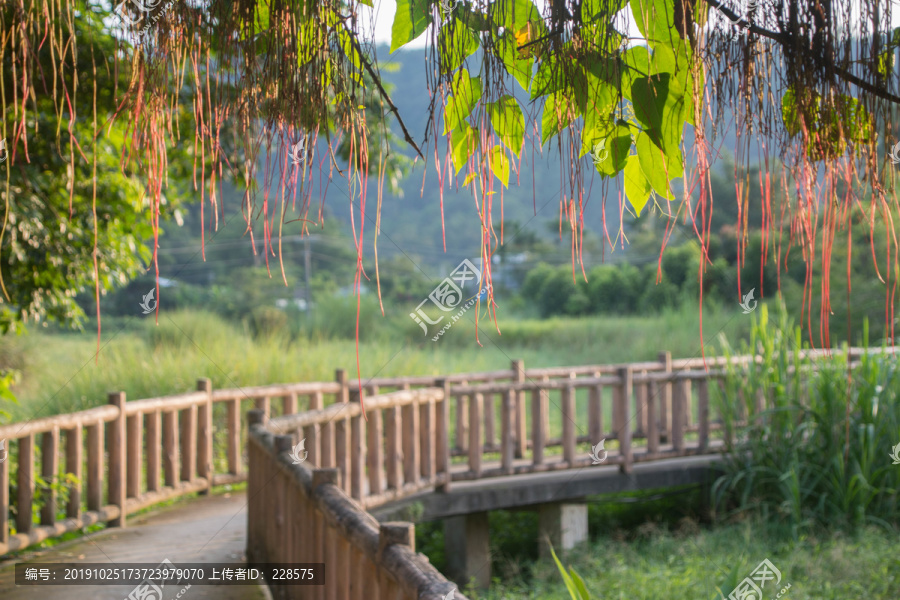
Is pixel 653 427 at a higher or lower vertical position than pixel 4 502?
lower

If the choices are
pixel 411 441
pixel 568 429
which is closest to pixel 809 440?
pixel 568 429

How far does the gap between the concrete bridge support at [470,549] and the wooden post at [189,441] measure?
7.06 ft

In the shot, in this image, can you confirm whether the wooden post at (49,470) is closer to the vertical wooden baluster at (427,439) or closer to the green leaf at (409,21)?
the vertical wooden baluster at (427,439)

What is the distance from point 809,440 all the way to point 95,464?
5196 mm

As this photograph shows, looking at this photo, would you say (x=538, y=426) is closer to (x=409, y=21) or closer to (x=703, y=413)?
(x=703, y=413)

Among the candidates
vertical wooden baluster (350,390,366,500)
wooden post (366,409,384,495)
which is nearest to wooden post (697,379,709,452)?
wooden post (366,409,384,495)

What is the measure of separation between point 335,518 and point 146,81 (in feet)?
6.32

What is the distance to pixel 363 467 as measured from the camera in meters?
4.68

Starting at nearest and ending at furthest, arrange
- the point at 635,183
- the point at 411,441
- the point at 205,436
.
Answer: the point at 635,183 → the point at 411,441 → the point at 205,436

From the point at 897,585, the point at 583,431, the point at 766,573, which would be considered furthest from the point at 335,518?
the point at 583,431

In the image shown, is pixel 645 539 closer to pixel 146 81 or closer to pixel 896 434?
pixel 896 434

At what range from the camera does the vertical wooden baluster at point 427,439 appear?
17.8ft

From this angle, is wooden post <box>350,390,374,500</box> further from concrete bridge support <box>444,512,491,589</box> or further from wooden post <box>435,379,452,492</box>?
concrete bridge support <box>444,512,491,589</box>

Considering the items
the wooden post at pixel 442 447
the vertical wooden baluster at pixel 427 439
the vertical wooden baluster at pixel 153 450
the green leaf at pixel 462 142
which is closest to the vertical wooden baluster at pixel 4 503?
the vertical wooden baluster at pixel 153 450
